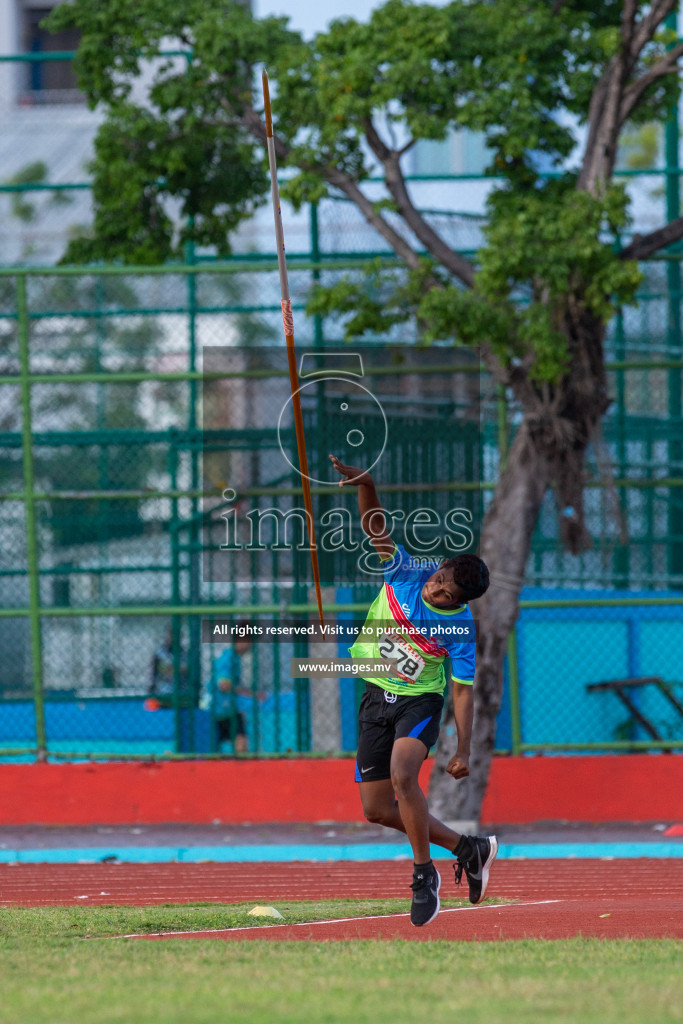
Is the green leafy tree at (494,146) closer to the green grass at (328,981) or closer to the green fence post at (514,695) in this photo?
the green fence post at (514,695)

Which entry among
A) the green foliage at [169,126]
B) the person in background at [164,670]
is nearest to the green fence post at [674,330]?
the green foliage at [169,126]

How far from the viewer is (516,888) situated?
7805mm

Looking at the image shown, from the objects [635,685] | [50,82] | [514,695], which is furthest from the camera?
[50,82]

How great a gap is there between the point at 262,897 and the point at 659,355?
7.90 metres

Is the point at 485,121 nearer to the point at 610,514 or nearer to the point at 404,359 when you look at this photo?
the point at 404,359

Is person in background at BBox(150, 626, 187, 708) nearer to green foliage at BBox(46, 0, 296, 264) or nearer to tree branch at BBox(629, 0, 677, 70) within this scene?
green foliage at BBox(46, 0, 296, 264)

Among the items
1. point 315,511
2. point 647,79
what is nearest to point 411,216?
point 647,79

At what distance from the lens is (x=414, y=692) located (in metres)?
6.07

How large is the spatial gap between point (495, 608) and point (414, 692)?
12.9 ft

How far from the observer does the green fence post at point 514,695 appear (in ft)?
34.6

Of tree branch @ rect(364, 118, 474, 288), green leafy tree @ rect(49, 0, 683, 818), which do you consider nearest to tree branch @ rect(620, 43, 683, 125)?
green leafy tree @ rect(49, 0, 683, 818)

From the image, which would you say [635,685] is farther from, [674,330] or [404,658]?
[404,658]

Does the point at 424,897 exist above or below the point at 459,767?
below

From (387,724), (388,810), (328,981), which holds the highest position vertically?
(387,724)
